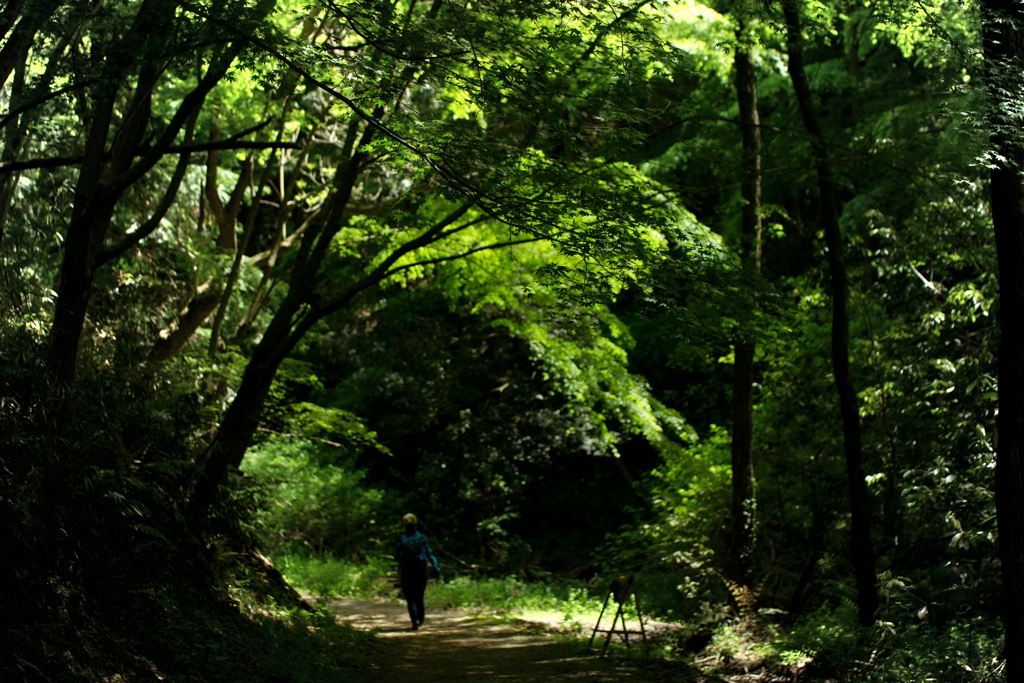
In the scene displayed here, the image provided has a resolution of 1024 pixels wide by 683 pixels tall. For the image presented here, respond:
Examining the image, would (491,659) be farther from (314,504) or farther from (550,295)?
(314,504)

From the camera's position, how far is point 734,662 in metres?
8.43

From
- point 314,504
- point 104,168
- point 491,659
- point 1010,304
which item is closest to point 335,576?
point 314,504

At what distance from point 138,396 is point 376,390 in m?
10.4

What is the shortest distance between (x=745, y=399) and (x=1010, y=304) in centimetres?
Answer: 548

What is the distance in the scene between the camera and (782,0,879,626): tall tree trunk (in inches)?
328

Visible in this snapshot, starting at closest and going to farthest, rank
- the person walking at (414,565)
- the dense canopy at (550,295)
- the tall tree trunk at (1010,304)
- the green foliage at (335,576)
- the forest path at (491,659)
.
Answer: the tall tree trunk at (1010,304)
the dense canopy at (550,295)
the forest path at (491,659)
the person walking at (414,565)
the green foliage at (335,576)

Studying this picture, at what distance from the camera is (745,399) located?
1080 centimetres

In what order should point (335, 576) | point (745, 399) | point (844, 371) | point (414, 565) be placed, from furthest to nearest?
point (335, 576) → point (745, 399) → point (414, 565) → point (844, 371)

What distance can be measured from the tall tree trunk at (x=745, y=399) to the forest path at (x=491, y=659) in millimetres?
2367

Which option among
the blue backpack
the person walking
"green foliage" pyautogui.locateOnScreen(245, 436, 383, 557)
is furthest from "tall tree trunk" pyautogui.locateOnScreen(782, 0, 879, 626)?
"green foliage" pyautogui.locateOnScreen(245, 436, 383, 557)

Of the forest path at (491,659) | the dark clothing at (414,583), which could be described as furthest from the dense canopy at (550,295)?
the dark clothing at (414,583)

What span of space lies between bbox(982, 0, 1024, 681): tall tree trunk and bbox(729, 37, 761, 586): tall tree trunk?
4.58m

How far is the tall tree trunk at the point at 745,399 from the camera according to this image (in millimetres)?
10492

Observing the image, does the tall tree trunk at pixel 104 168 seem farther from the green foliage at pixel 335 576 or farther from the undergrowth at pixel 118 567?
the green foliage at pixel 335 576
